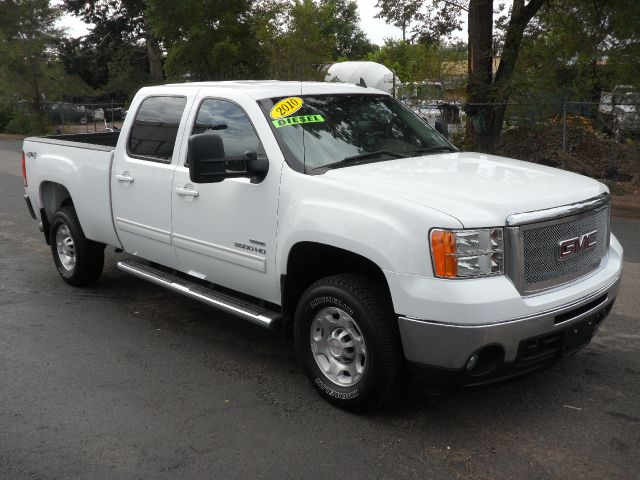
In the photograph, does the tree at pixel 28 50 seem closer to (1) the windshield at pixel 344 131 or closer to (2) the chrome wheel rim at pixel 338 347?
(1) the windshield at pixel 344 131

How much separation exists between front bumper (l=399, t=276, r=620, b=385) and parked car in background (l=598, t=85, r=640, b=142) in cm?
999

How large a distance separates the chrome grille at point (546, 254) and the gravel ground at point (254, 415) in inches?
26.9

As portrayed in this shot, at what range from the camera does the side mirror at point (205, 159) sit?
165 inches

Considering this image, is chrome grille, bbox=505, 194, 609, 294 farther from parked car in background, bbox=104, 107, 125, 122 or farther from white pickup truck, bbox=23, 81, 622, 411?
parked car in background, bbox=104, 107, 125, 122

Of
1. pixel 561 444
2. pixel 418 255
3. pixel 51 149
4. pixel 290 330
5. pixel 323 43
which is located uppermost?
pixel 323 43

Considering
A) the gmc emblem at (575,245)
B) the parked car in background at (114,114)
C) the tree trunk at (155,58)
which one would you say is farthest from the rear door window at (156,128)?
the tree trunk at (155,58)

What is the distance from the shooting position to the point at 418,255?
3.57 meters

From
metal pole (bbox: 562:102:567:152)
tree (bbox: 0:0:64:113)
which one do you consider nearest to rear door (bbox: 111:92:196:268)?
metal pole (bbox: 562:102:567:152)

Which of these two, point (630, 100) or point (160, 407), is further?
point (630, 100)

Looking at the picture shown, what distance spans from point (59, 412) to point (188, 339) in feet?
4.55

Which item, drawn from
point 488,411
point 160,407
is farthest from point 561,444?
point 160,407

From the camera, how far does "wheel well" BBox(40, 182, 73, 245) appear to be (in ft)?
22.9

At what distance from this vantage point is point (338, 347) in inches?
162

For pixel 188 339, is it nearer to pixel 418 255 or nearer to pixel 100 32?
pixel 418 255
